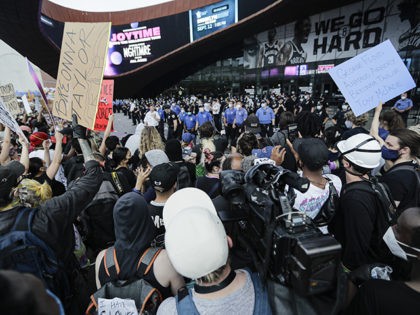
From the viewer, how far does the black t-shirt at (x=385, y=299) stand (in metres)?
1.03

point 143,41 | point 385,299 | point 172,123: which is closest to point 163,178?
point 385,299

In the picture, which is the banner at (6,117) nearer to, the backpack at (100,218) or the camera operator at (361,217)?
the backpack at (100,218)

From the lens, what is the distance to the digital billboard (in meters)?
17.8

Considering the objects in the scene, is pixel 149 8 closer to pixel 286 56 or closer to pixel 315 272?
pixel 286 56

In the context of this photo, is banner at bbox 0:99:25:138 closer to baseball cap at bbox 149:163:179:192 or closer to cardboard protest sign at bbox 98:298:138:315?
baseball cap at bbox 149:163:179:192

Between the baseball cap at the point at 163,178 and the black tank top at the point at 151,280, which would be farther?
the baseball cap at the point at 163,178

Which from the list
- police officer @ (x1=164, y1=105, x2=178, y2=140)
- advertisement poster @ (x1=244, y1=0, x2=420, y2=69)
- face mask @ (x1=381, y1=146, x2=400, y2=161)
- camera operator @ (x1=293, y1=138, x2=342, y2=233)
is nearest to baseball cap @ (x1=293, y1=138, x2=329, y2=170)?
camera operator @ (x1=293, y1=138, x2=342, y2=233)

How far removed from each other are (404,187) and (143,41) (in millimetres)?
24345

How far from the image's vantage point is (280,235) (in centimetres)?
96

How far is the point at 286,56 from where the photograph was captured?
19469 millimetres

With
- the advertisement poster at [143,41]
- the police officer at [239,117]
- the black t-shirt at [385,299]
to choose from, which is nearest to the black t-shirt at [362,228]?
the black t-shirt at [385,299]

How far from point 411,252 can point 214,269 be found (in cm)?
91

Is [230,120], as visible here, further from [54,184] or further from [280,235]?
[280,235]

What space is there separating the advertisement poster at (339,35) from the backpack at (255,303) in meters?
17.6
